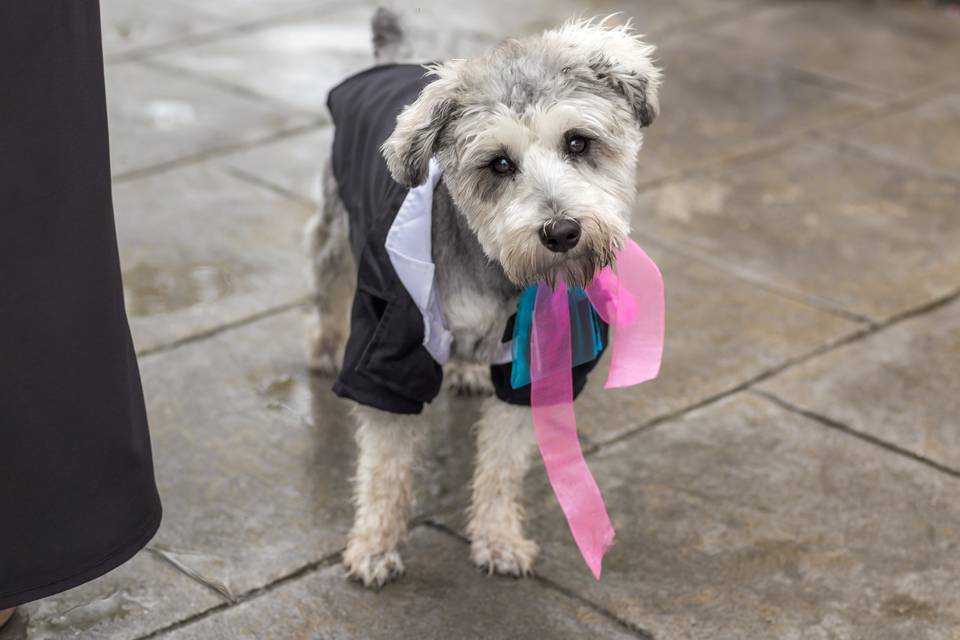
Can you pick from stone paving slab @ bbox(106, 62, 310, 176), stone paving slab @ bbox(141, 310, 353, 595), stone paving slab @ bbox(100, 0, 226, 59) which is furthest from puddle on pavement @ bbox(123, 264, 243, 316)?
stone paving slab @ bbox(100, 0, 226, 59)

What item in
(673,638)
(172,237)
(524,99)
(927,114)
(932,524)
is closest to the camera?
(524,99)

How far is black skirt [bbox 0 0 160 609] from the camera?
281cm

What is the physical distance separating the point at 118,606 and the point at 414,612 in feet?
2.72

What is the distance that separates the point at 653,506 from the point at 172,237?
2.85m

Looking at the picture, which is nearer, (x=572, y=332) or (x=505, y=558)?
(x=572, y=332)

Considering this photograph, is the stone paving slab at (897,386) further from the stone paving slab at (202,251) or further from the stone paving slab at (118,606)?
the stone paving slab at (118,606)

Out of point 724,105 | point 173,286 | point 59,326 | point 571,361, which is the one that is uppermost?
point 59,326

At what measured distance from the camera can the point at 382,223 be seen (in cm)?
364

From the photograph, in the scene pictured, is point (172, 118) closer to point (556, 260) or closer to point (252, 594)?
point (252, 594)

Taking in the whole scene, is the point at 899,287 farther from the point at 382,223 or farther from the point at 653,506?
the point at 382,223

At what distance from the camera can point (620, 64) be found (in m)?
3.40

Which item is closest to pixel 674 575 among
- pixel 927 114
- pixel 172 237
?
pixel 172 237

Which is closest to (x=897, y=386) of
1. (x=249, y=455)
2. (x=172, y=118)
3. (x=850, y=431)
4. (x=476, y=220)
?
(x=850, y=431)

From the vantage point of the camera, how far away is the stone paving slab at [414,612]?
3619 millimetres
